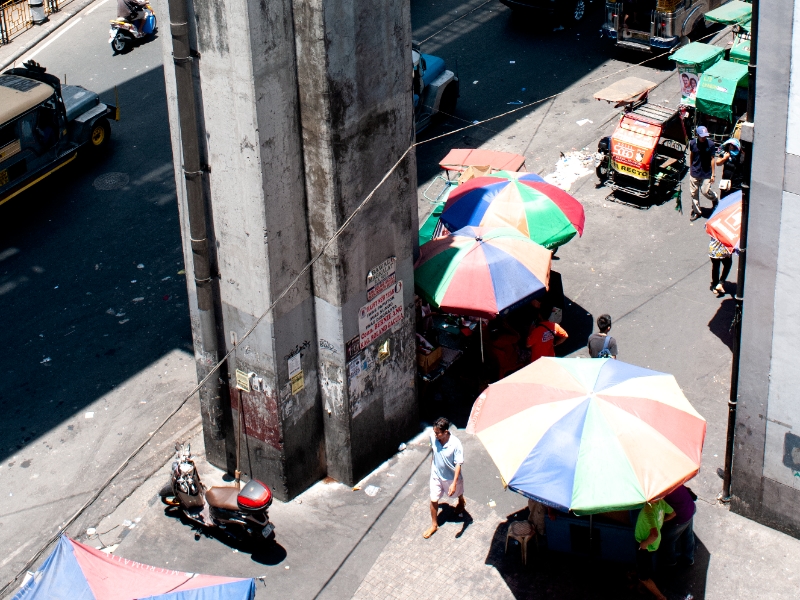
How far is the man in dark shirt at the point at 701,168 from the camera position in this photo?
1569cm

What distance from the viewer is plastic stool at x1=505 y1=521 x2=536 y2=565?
10.3 meters

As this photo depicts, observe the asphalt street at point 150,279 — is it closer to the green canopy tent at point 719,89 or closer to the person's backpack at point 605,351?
the person's backpack at point 605,351

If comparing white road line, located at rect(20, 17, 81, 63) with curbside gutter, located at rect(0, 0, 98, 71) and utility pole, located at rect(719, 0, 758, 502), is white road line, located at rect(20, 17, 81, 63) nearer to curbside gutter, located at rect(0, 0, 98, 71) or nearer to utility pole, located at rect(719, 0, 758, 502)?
curbside gutter, located at rect(0, 0, 98, 71)

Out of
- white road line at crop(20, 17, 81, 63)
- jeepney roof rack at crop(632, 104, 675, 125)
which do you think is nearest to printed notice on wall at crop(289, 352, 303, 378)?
jeepney roof rack at crop(632, 104, 675, 125)

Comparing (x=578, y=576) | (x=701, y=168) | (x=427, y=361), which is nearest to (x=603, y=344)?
(x=427, y=361)

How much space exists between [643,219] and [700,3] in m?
6.60

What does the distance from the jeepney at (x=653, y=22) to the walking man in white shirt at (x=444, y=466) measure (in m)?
12.4

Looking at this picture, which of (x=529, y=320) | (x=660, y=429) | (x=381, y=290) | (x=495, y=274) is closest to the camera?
Result: (x=660, y=429)

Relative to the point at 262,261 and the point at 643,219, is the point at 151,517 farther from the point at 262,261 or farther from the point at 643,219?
the point at 643,219

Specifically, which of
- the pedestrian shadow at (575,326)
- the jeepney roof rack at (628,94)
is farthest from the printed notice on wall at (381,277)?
the jeepney roof rack at (628,94)

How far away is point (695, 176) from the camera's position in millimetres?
16047

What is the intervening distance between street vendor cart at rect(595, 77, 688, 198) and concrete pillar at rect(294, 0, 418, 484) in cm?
588

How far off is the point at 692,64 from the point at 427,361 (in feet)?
27.9

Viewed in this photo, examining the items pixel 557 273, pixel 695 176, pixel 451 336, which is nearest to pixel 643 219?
pixel 695 176
